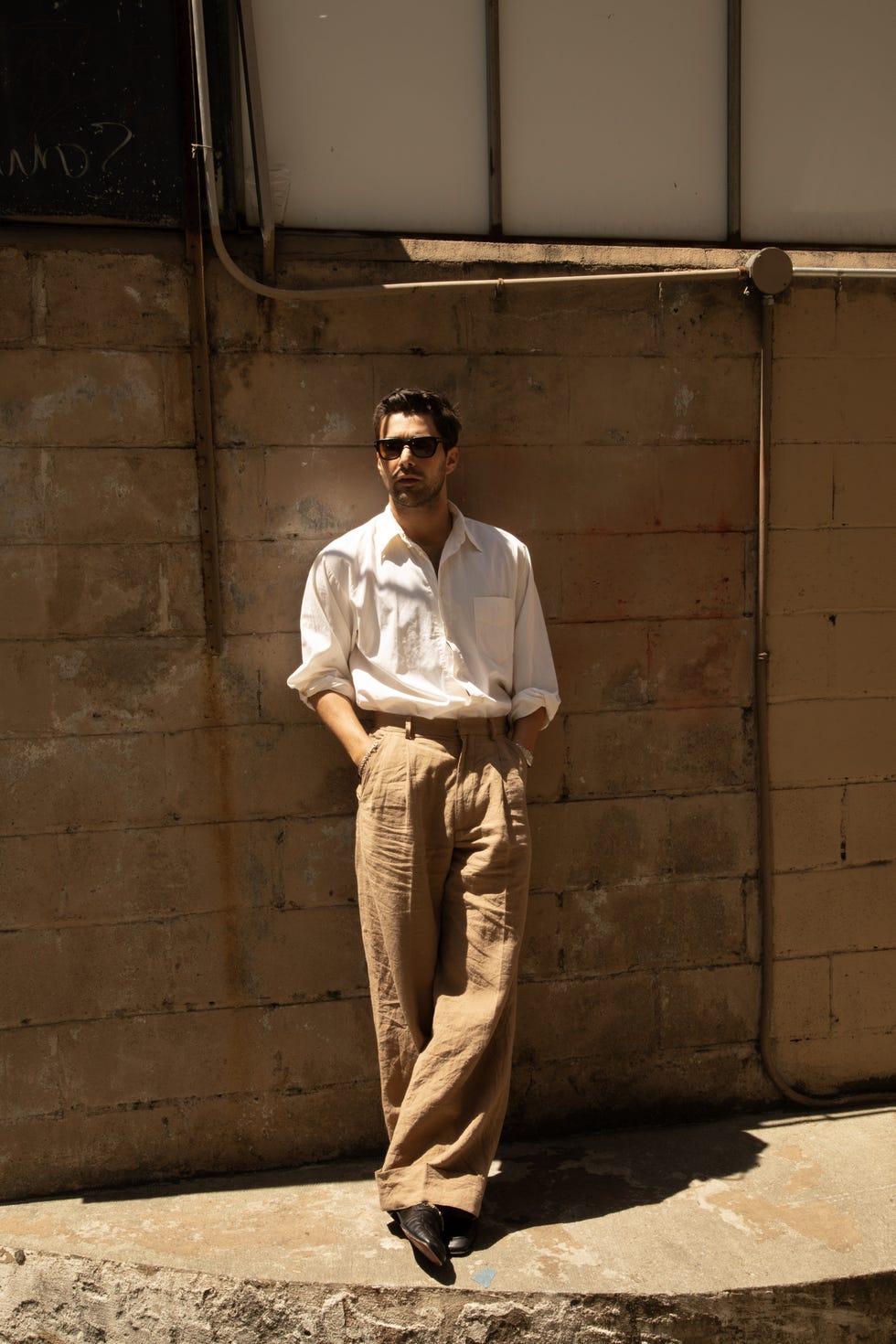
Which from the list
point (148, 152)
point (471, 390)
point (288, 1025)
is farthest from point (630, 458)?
point (288, 1025)

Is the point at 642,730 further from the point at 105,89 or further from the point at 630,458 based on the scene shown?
the point at 105,89

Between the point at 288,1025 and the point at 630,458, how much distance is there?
6.43ft

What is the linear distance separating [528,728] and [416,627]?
41 centimetres

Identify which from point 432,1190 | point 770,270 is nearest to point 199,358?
point 770,270

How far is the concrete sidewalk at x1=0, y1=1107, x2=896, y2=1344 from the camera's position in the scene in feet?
9.20

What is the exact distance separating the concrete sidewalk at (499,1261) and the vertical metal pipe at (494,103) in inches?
111

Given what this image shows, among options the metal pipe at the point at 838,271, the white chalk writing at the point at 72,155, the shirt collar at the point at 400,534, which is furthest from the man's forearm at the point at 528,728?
the white chalk writing at the point at 72,155

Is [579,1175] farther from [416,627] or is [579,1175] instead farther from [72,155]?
[72,155]

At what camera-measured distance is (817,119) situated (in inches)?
147

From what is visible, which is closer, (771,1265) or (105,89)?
(771,1265)

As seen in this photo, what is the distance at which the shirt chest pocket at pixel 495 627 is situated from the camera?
3176 mm

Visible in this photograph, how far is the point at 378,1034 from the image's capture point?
3.13m

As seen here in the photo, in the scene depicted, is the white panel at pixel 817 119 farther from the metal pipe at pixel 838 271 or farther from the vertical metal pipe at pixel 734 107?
the metal pipe at pixel 838 271

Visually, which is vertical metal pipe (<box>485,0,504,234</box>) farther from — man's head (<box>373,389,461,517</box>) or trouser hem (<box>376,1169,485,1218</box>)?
trouser hem (<box>376,1169,485,1218</box>)
